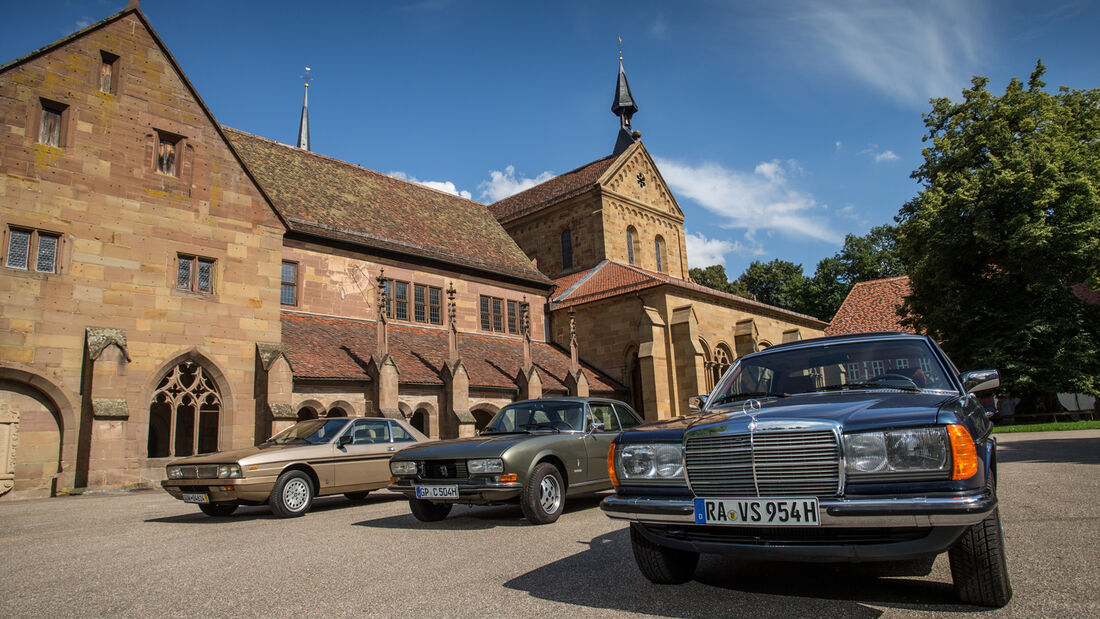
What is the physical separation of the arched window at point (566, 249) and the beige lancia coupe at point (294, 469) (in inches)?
998

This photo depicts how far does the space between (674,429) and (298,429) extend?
26.4ft

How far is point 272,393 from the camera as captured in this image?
16406mm

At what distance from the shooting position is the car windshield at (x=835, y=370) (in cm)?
458

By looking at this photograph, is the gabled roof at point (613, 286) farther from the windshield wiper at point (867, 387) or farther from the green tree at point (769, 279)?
the green tree at point (769, 279)

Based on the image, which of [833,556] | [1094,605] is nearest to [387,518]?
[833,556]

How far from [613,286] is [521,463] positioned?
2253cm

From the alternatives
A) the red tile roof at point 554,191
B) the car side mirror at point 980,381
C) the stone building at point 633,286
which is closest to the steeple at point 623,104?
the stone building at point 633,286

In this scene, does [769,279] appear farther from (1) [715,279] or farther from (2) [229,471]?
(2) [229,471]

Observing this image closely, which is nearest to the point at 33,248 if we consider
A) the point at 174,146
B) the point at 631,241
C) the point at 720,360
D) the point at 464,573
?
the point at 174,146

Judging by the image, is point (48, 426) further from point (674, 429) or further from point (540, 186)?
point (540, 186)

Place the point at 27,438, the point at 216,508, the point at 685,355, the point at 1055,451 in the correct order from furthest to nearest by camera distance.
A: the point at 685,355 < the point at 1055,451 < the point at 27,438 < the point at 216,508

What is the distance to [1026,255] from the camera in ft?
73.6

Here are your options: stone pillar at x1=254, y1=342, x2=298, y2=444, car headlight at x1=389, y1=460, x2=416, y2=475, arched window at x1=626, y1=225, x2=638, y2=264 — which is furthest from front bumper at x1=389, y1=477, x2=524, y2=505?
arched window at x1=626, y1=225, x2=638, y2=264

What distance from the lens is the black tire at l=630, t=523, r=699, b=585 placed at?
4262 mm
